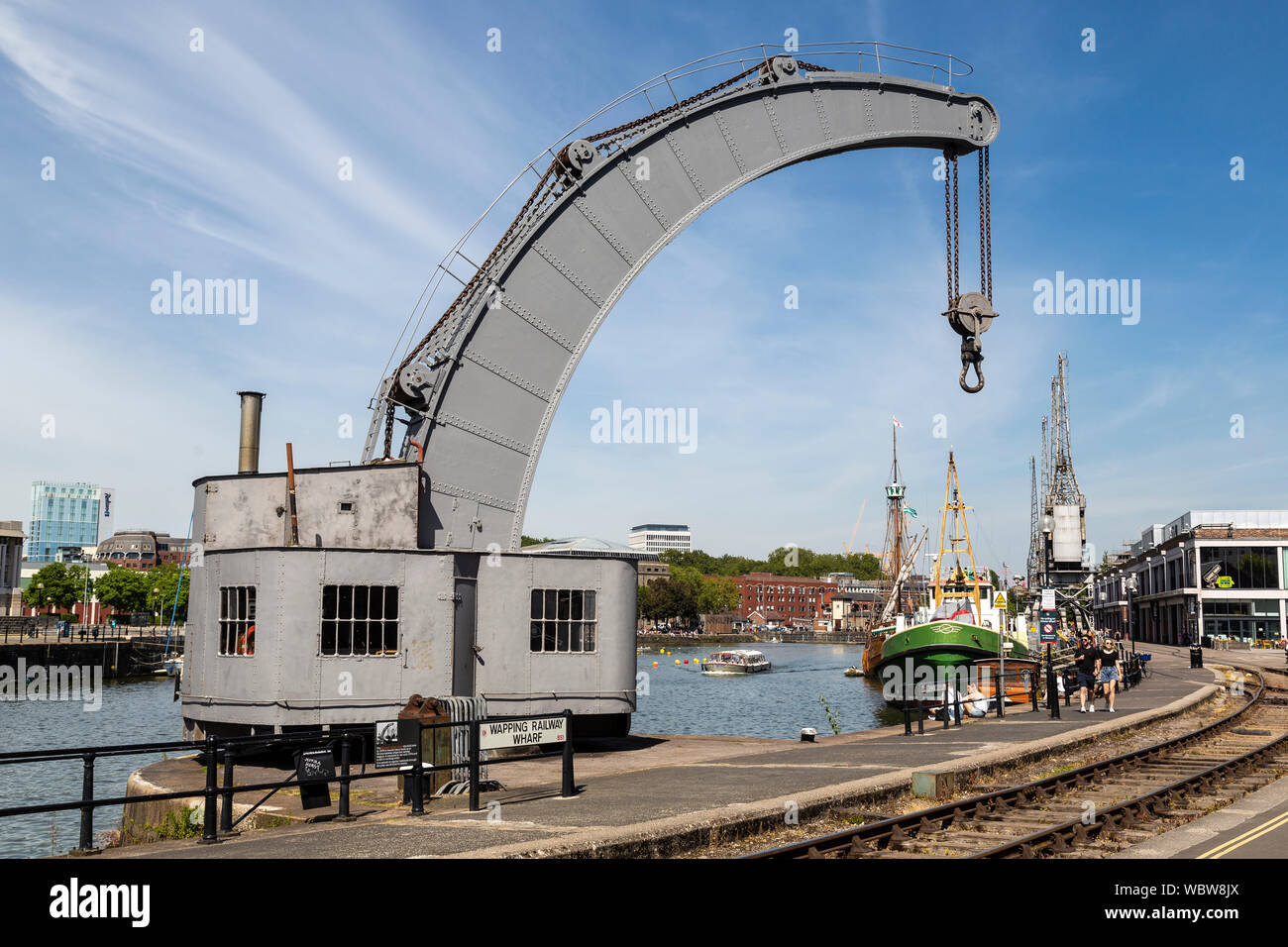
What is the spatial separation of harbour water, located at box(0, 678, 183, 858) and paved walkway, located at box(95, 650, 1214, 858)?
6.71m

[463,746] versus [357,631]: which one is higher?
[357,631]

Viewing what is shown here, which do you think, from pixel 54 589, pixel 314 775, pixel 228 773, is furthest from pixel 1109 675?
pixel 54 589

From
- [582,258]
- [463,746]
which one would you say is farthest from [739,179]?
[463,746]

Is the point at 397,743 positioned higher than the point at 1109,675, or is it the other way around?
the point at 397,743

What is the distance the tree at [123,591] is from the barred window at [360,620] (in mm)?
115382

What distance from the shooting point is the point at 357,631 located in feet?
58.8

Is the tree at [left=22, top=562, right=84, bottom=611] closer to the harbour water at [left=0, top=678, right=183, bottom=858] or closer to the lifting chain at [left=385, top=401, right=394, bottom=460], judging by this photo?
the harbour water at [left=0, top=678, right=183, bottom=858]

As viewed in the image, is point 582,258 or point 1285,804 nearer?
point 1285,804

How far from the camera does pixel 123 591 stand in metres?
119

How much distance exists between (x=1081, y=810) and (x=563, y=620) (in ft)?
32.8

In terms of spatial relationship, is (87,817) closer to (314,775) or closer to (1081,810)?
(314,775)

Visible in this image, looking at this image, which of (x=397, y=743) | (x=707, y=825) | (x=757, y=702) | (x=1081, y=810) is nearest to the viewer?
(x=707, y=825)

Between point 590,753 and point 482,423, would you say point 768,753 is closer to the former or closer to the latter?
point 590,753
